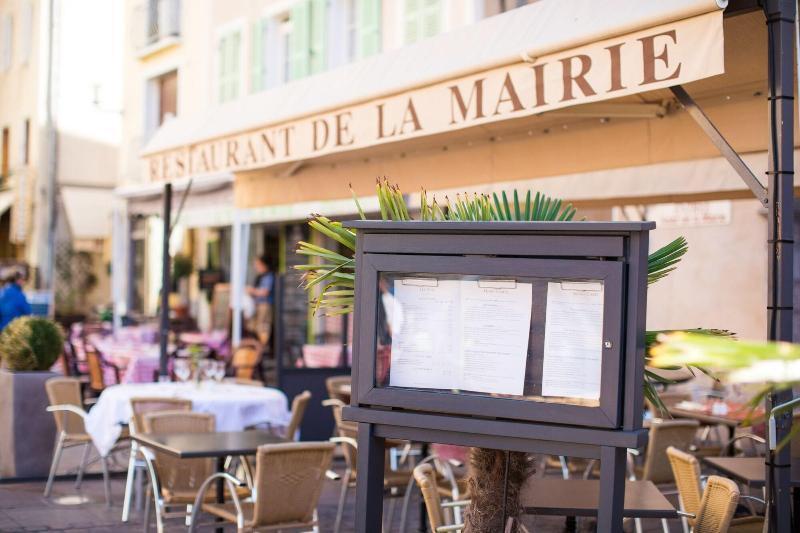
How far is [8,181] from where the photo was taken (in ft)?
98.4

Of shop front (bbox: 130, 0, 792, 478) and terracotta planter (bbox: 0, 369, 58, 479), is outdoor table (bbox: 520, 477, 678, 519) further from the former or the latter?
terracotta planter (bbox: 0, 369, 58, 479)

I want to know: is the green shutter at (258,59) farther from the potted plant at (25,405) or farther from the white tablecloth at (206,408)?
the white tablecloth at (206,408)

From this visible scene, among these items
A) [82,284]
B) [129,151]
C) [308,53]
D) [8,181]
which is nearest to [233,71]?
[308,53]

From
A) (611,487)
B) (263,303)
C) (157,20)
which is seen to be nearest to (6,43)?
(157,20)

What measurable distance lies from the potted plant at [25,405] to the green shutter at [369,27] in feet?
22.9

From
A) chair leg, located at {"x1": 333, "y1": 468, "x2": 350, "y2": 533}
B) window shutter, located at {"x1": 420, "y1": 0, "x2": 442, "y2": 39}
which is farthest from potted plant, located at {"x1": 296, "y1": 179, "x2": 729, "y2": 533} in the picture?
window shutter, located at {"x1": 420, "y1": 0, "x2": 442, "y2": 39}

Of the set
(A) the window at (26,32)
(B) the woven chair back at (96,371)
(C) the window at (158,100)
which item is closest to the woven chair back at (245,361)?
(B) the woven chair back at (96,371)

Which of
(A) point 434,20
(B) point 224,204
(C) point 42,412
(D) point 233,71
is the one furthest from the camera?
(D) point 233,71

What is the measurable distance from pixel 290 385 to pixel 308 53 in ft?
24.8

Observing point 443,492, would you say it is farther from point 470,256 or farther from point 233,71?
point 233,71

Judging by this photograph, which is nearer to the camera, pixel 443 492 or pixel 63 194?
pixel 443 492

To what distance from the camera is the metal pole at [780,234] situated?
435 cm

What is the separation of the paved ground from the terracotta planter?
0.20 m

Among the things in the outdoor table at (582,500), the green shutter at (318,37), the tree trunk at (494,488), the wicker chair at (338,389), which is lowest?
the outdoor table at (582,500)
